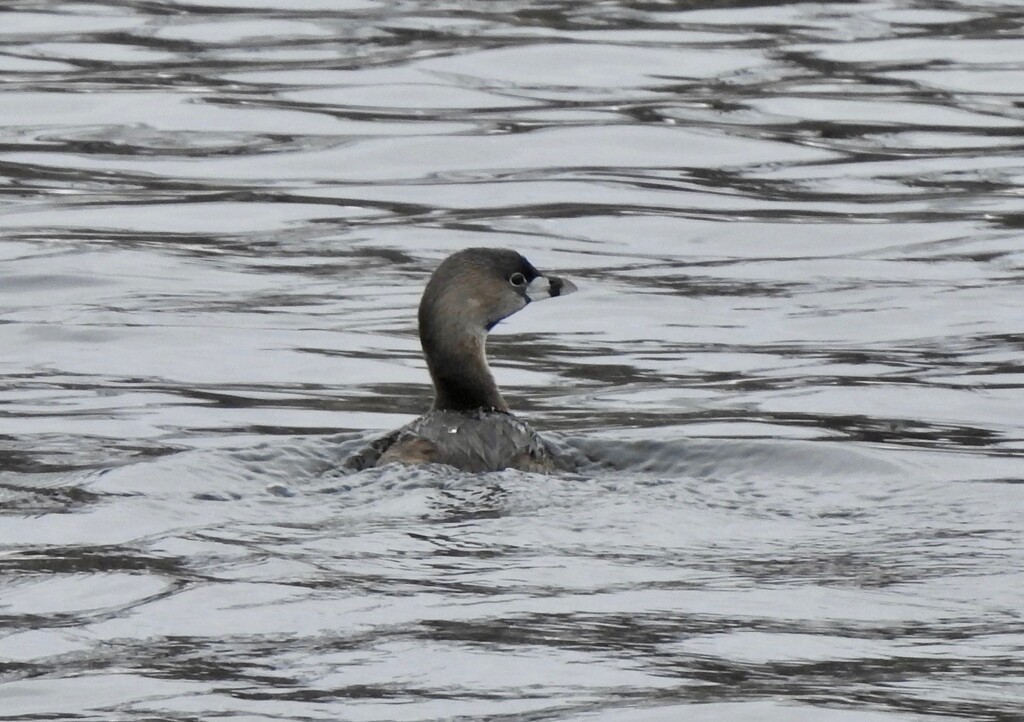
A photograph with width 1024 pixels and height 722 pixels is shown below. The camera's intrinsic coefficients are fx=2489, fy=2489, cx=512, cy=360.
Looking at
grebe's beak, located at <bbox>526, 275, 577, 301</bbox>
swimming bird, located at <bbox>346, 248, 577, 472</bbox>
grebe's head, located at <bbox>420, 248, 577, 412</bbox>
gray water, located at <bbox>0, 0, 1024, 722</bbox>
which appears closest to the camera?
gray water, located at <bbox>0, 0, 1024, 722</bbox>

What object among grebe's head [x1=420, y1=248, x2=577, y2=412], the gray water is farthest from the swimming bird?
the gray water

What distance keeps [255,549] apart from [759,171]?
956 centimetres

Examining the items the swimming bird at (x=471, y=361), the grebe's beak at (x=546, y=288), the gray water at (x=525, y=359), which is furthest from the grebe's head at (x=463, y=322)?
the gray water at (x=525, y=359)

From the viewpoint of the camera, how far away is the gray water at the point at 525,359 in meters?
6.85

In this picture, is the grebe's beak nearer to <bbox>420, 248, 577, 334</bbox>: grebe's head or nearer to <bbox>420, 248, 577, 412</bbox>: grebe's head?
<bbox>420, 248, 577, 334</bbox>: grebe's head

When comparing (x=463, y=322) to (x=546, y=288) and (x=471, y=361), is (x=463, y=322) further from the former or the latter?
(x=546, y=288)

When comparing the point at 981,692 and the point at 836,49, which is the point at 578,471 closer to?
the point at 981,692

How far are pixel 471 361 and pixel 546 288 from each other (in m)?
0.58

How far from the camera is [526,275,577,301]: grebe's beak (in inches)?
416

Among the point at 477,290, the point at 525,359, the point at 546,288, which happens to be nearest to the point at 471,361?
the point at 477,290

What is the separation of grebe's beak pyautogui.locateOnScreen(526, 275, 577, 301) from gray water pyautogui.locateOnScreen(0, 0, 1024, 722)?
2.05ft

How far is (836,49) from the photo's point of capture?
20.0 m

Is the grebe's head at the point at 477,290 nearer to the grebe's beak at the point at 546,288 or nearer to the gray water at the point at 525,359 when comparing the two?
the grebe's beak at the point at 546,288

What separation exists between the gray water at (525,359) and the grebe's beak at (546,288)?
62cm
